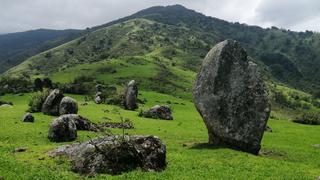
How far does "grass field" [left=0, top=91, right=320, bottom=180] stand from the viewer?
3070 centimetres

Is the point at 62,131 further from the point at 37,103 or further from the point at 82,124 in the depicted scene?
the point at 37,103

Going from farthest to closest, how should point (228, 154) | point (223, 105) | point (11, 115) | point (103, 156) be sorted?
1. point (11, 115)
2. point (223, 105)
3. point (228, 154)
4. point (103, 156)

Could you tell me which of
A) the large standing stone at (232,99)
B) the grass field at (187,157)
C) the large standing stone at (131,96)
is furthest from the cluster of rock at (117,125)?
the large standing stone at (131,96)

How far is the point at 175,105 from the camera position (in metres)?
121

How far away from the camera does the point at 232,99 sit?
47719mm

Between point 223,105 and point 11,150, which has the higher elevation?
point 223,105

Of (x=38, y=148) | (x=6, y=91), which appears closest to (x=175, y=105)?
(x=6, y=91)

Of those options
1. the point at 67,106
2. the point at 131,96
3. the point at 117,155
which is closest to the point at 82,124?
the point at 67,106

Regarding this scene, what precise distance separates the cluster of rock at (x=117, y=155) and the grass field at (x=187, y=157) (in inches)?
32.4

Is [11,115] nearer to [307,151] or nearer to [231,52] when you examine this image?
[231,52]

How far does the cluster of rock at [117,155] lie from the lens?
30625 mm

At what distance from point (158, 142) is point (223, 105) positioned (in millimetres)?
15135

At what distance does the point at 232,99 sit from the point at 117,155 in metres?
19.9

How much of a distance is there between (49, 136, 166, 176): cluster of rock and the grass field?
0.82 m
